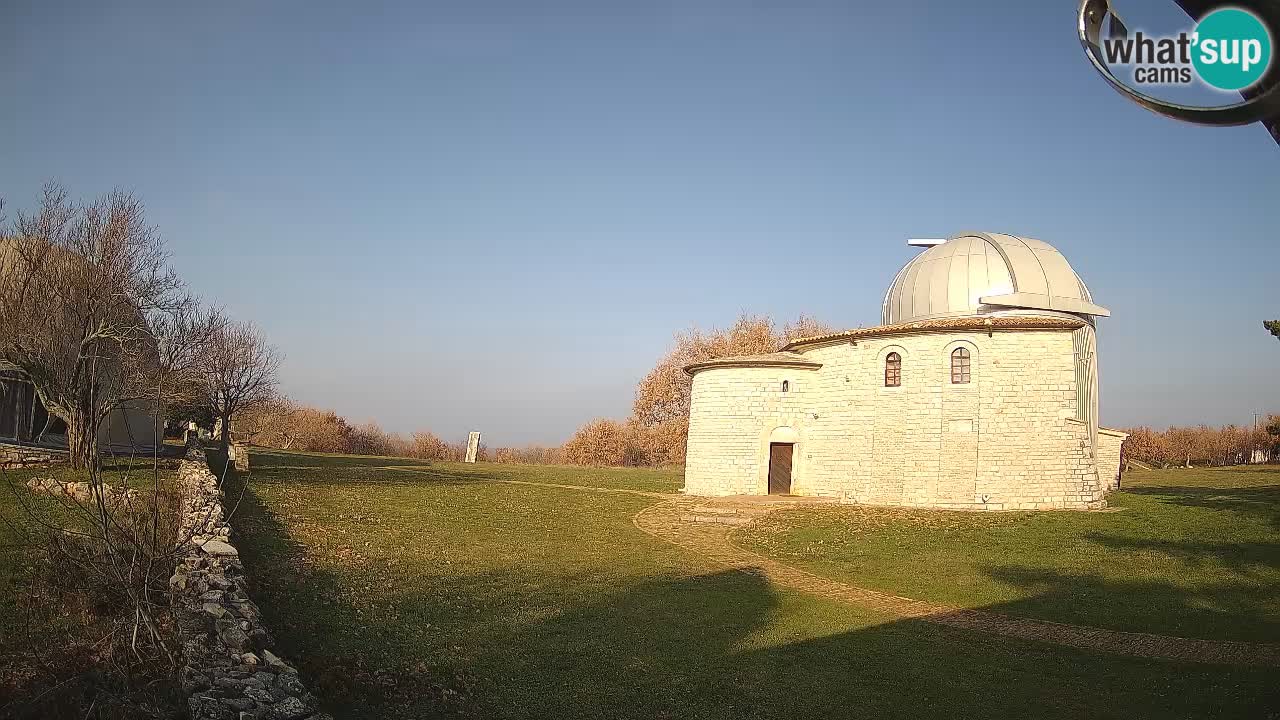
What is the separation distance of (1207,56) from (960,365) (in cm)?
2127

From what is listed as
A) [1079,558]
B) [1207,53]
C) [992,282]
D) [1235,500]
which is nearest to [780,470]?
[992,282]

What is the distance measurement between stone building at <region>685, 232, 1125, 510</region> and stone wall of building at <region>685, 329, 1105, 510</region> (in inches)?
1.5

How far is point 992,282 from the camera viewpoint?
78.0 ft

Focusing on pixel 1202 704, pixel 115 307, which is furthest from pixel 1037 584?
pixel 115 307

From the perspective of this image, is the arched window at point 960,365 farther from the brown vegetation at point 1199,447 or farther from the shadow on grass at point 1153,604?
the brown vegetation at point 1199,447

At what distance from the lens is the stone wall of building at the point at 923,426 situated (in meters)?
21.5

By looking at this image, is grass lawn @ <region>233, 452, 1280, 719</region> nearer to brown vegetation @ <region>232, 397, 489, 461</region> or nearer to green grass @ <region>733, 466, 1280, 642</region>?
green grass @ <region>733, 466, 1280, 642</region>

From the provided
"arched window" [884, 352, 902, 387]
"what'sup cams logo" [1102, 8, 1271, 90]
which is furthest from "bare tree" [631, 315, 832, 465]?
"what'sup cams logo" [1102, 8, 1271, 90]

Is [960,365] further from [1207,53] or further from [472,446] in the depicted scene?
[472,446]

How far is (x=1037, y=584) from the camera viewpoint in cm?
1251

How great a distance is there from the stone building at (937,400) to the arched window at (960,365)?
3cm

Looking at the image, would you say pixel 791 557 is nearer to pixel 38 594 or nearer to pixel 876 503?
pixel 876 503

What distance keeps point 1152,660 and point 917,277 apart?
18292mm

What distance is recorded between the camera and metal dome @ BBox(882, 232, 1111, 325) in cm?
2322
